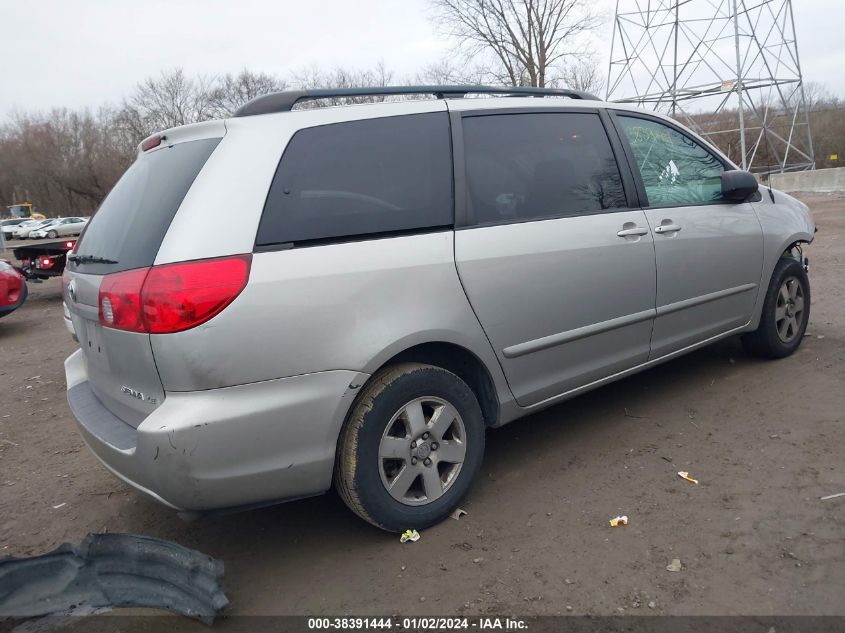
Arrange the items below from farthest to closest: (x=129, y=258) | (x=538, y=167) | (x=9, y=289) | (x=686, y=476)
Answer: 1. (x=9, y=289)
2. (x=538, y=167)
3. (x=686, y=476)
4. (x=129, y=258)

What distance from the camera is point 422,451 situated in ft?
9.40

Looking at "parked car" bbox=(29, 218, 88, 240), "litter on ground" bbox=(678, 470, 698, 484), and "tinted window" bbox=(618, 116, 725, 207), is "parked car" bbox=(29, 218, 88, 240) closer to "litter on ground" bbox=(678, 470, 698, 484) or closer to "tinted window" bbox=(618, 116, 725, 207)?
"tinted window" bbox=(618, 116, 725, 207)

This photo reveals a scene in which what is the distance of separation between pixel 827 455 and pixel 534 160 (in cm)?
209

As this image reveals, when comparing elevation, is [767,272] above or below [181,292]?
below

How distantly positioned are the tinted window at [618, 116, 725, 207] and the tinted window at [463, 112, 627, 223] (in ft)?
0.93

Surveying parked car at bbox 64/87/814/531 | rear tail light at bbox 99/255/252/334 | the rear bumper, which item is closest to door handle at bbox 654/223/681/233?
parked car at bbox 64/87/814/531

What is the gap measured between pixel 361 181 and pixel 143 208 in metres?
0.91

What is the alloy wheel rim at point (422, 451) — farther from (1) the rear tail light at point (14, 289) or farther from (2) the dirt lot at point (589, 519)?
(1) the rear tail light at point (14, 289)

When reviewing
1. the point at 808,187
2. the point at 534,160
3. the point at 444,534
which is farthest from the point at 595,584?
the point at 808,187

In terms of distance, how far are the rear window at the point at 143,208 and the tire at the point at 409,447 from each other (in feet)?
3.34

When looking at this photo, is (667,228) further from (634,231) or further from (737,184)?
(737,184)

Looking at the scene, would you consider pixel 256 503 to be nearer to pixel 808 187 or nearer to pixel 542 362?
pixel 542 362

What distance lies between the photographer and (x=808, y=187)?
2297cm

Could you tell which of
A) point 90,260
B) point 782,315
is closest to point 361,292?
point 90,260
